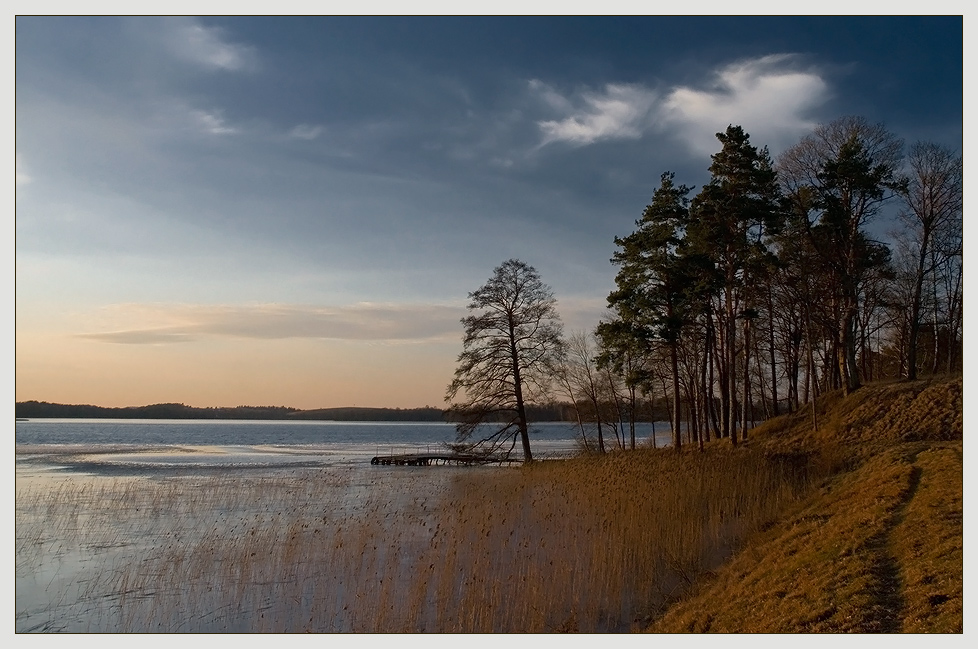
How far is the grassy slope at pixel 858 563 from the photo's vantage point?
23.6 ft

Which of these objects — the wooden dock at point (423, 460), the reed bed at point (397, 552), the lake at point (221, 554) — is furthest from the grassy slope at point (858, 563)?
the wooden dock at point (423, 460)

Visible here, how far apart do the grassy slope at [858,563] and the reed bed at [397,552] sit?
1.06m

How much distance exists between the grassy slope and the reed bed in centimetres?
106

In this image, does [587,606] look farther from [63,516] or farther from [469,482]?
[469,482]

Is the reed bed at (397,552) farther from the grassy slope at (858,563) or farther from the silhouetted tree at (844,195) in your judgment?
the silhouetted tree at (844,195)

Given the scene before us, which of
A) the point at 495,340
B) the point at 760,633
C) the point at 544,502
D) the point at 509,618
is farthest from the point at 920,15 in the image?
the point at 495,340

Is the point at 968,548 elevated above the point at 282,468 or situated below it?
above

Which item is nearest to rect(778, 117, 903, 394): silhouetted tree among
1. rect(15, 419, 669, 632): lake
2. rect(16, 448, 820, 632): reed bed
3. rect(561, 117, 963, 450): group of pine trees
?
rect(561, 117, 963, 450): group of pine trees

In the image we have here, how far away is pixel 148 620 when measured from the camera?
9438 mm

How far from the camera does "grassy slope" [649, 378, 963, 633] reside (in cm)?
720

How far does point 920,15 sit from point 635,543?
979 cm

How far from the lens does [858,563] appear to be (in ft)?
28.3

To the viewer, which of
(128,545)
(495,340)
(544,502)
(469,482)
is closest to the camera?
(128,545)

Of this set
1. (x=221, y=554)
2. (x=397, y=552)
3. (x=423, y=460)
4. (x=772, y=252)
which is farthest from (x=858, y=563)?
(x=423, y=460)
